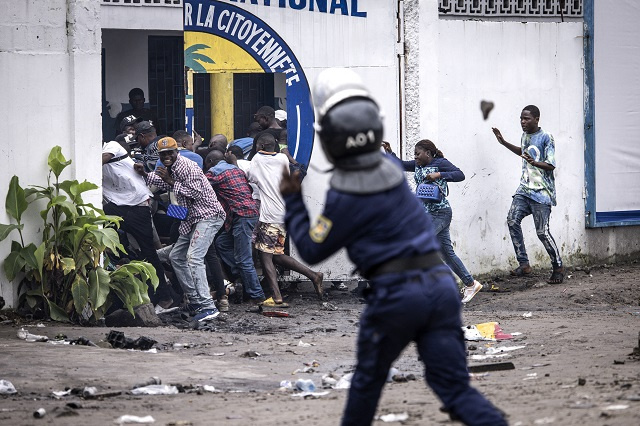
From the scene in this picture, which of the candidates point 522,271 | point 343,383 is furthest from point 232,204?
point 343,383

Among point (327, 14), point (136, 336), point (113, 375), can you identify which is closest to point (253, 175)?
point (327, 14)

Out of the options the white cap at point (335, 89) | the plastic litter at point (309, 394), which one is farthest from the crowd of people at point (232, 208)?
the white cap at point (335, 89)

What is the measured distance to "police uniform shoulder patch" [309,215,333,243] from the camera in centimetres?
438

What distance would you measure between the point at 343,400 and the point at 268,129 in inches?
238

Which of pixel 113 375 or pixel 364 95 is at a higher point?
pixel 364 95

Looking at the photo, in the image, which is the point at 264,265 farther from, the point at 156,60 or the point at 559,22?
the point at 156,60

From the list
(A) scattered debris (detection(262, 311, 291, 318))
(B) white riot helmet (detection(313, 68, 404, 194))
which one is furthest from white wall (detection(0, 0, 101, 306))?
(B) white riot helmet (detection(313, 68, 404, 194))

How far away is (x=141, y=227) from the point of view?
36.4 ft

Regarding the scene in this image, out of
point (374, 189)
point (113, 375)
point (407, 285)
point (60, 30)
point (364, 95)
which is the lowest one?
point (113, 375)

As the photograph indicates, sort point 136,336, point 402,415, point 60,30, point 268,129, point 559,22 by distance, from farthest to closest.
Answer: point 559,22, point 268,129, point 60,30, point 136,336, point 402,415

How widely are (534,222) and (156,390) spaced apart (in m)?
6.41

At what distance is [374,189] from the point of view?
4.40 m

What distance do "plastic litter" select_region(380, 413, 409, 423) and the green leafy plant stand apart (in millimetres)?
4229

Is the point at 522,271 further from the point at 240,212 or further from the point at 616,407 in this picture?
the point at 616,407
